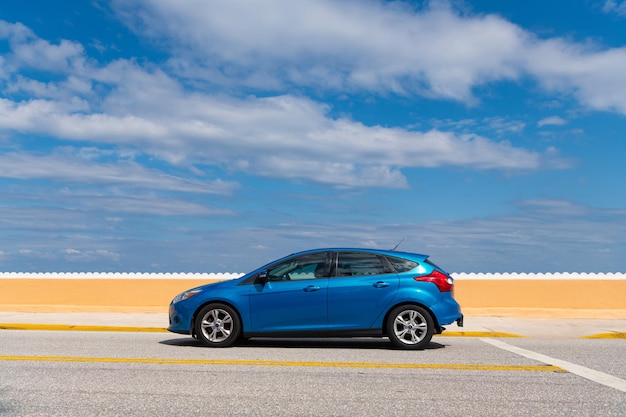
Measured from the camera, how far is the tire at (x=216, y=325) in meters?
10.7

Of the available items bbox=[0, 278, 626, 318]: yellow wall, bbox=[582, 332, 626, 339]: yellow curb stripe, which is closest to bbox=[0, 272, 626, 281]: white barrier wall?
bbox=[0, 278, 626, 318]: yellow wall

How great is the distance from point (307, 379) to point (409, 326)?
3.24 m

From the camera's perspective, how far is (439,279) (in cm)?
1070

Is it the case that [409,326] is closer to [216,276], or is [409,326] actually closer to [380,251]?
[380,251]

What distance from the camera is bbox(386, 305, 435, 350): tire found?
10.5m

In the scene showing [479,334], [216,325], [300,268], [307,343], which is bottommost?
[307,343]

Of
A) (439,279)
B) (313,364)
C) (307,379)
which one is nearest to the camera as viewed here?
(307,379)

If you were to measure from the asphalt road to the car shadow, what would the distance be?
33mm

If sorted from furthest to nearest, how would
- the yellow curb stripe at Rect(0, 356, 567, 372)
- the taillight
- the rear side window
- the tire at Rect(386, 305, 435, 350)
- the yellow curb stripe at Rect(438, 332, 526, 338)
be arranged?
the yellow curb stripe at Rect(438, 332, 526, 338), the rear side window, the taillight, the tire at Rect(386, 305, 435, 350), the yellow curb stripe at Rect(0, 356, 567, 372)

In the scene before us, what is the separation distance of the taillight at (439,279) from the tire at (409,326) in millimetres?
435

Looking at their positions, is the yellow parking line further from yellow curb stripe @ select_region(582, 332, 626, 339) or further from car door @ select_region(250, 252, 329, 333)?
yellow curb stripe @ select_region(582, 332, 626, 339)

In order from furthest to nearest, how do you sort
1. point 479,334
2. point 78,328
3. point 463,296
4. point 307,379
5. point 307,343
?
point 463,296, point 78,328, point 479,334, point 307,343, point 307,379

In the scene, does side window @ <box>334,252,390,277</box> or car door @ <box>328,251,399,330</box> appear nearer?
car door @ <box>328,251,399,330</box>

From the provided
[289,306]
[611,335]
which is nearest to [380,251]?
[289,306]
